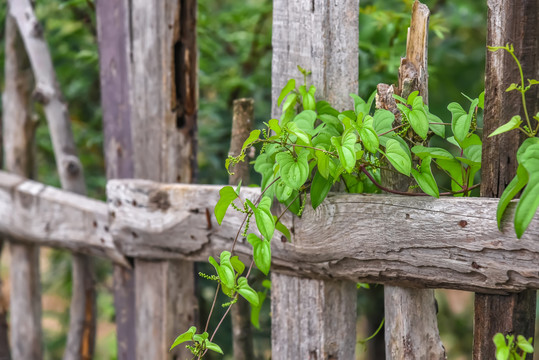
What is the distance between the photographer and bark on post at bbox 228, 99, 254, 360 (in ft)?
5.49

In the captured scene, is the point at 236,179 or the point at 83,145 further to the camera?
the point at 83,145

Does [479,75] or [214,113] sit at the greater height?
[479,75]

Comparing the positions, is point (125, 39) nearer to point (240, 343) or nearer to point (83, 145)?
point (240, 343)

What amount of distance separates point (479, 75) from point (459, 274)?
2459 millimetres

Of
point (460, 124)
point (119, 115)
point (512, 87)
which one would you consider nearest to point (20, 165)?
point (119, 115)

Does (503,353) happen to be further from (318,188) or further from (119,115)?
(119,115)

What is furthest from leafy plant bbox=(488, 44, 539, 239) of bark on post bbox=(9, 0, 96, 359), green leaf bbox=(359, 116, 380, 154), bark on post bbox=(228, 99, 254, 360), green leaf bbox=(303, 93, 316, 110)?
bark on post bbox=(9, 0, 96, 359)

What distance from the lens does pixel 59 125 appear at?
2271 mm

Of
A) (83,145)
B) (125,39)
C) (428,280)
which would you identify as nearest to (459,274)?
(428,280)

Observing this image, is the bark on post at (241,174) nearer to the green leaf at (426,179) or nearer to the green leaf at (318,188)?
the green leaf at (318,188)

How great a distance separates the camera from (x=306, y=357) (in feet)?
4.80

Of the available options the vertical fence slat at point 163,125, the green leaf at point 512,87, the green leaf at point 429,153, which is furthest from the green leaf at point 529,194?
the vertical fence slat at point 163,125

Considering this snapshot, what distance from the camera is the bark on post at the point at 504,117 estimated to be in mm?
1056

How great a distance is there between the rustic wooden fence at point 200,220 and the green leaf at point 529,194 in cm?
10
